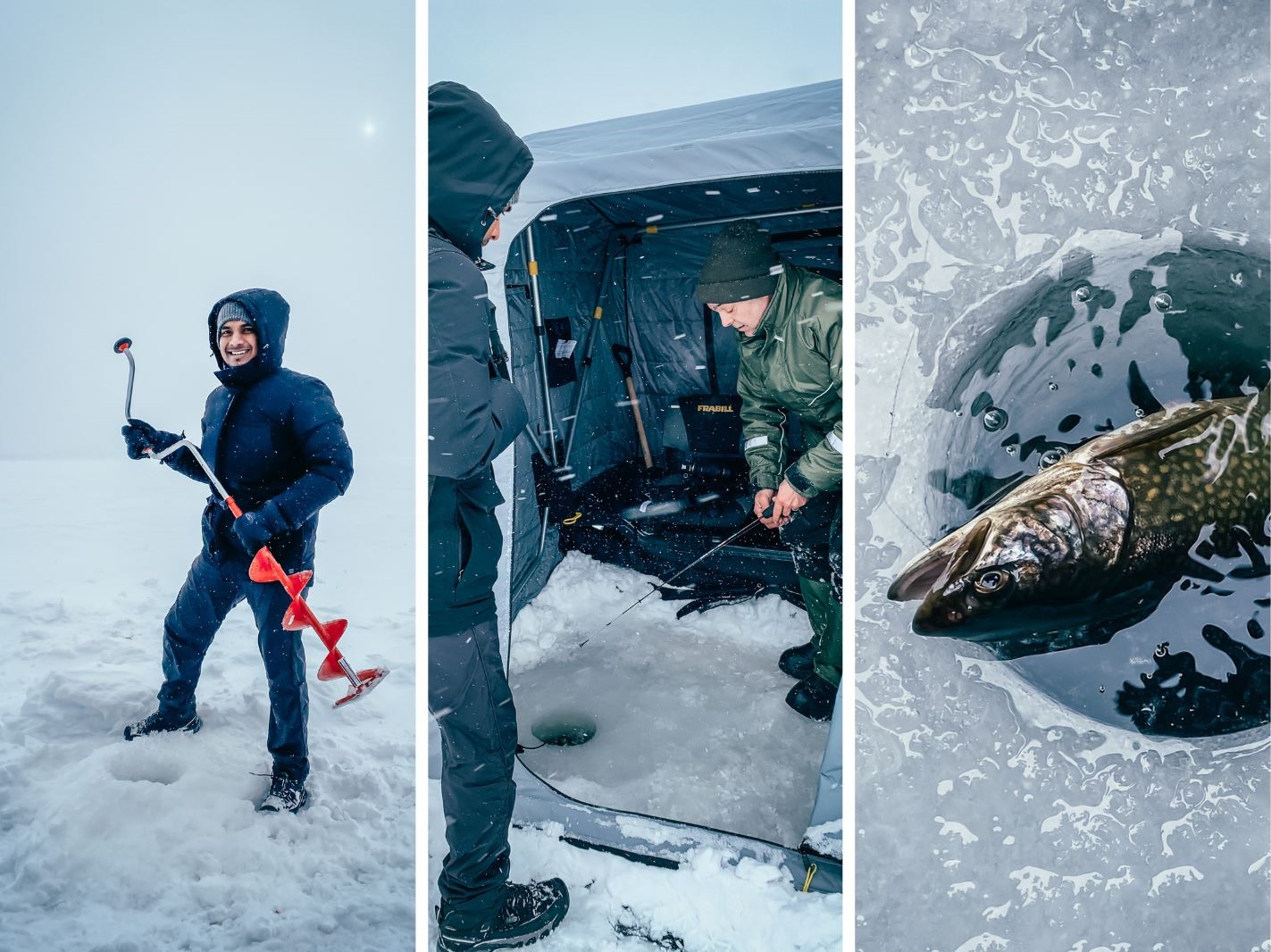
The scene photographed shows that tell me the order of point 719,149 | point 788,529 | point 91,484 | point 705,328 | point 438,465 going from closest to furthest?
1. point 438,465
2. point 91,484
3. point 719,149
4. point 788,529
5. point 705,328

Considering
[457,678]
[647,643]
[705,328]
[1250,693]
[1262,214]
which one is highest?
[705,328]

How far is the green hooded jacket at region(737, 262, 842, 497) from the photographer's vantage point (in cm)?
173

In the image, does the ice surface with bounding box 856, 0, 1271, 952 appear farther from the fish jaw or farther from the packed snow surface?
the packed snow surface

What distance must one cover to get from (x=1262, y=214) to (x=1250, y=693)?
2.04 feet

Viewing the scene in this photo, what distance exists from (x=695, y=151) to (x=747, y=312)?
0.41 meters

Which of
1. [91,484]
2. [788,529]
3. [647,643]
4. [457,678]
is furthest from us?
[647,643]

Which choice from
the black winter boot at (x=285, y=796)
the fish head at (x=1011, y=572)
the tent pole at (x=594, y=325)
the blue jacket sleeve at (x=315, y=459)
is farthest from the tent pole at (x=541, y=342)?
the fish head at (x=1011, y=572)

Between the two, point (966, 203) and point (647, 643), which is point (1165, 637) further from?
point (647, 643)

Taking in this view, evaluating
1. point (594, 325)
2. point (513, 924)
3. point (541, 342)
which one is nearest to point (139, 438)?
point (513, 924)

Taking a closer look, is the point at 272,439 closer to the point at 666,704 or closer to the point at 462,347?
the point at 462,347

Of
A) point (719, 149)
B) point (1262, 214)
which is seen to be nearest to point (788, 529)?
point (719, 149)

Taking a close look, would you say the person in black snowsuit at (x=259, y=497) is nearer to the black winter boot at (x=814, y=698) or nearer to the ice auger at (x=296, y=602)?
the ice auger at (x=296, y=602)

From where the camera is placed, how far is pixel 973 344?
0.98 meters

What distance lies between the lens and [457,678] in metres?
1.33
